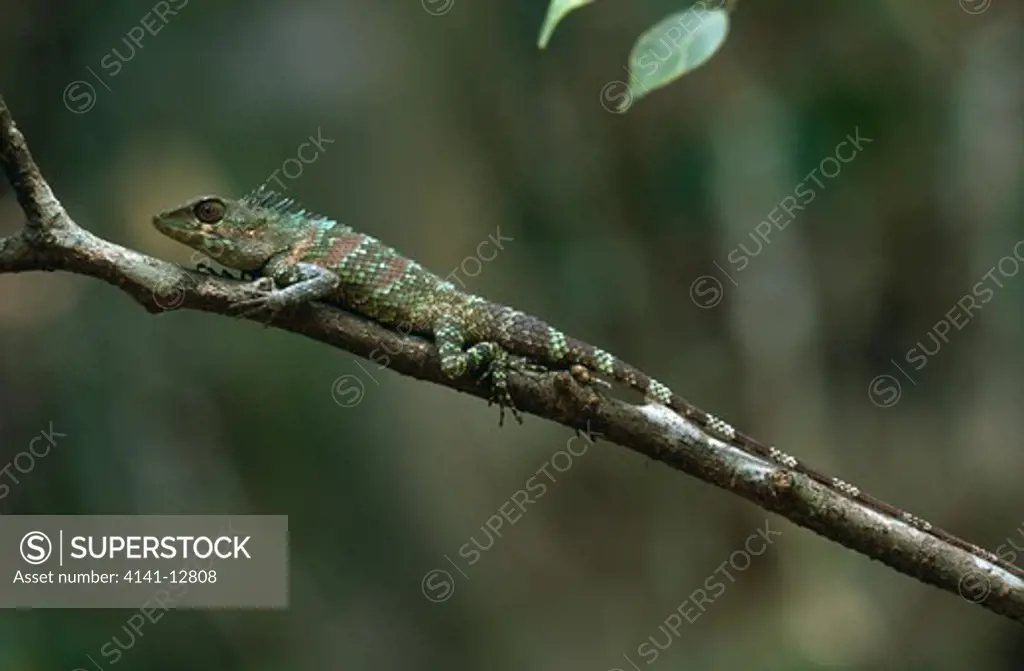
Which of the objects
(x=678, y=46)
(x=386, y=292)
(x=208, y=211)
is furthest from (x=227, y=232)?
(x=678, y=46)

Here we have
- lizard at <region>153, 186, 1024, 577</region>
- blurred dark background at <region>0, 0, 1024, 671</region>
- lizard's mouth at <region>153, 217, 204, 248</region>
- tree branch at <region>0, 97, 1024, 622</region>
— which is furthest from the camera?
blurred dark background at <region>0, 0, 1024, 671</region>

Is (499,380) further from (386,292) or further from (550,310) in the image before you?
(550,310)

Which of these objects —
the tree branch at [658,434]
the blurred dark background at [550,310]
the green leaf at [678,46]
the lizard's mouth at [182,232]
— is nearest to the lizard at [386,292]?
the lizard's mouth at [182,232]

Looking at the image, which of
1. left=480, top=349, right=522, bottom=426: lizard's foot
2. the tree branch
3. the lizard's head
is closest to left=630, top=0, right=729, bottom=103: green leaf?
the tree branch

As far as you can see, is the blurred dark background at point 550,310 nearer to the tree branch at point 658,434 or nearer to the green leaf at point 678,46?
the tree branch at point 658,434

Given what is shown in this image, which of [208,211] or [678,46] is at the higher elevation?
[208,211]

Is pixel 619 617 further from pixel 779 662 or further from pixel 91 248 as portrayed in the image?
pixel 91 248

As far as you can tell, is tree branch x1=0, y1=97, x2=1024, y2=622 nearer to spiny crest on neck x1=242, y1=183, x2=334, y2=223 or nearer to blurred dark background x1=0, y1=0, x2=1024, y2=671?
→ spiny crest on neck x1=242, y1=183, x2=334, y2=223
